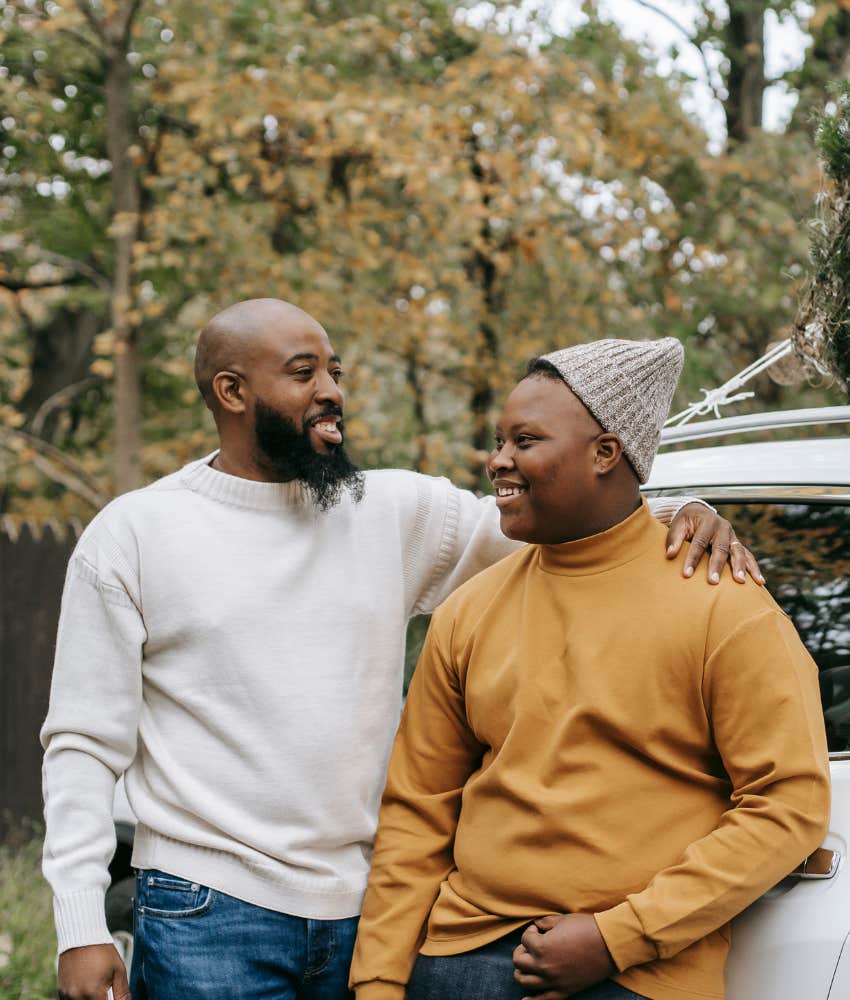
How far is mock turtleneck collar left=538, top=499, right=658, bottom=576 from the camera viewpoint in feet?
6.48

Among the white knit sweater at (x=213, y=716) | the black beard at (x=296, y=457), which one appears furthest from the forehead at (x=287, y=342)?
the white knit sweater at (x=213, y=716)

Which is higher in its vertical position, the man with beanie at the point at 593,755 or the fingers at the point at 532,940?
the man with beanie at the point at 593,755

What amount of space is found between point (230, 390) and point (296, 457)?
0.20 metres

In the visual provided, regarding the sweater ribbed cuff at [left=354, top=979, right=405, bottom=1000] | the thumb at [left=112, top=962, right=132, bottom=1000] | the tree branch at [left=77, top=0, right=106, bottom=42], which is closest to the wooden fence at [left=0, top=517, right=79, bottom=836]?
the tree branch at [left=77, top=0, right=106, bottom=42]

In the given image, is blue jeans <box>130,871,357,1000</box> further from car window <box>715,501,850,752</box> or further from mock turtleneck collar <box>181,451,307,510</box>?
car window <box>715,501,850,752</box>

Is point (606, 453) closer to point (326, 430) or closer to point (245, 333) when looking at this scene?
point (326, 430)

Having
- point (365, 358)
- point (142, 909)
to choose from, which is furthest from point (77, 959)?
point (365, 358)

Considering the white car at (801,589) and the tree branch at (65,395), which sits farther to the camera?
Result: the tree branch at (65,395)

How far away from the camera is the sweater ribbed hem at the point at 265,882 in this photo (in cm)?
216

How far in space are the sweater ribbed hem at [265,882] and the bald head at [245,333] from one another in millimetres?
871

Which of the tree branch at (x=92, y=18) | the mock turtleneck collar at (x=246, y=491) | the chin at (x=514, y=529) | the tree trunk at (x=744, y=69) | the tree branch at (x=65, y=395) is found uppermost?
the tree branch at (x=92, y=18)

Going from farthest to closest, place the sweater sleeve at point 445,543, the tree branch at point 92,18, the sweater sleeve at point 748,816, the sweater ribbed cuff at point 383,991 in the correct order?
the tree branch at point 92,18 → the sweater sleeve at point 445,543 → the sweater ribbed cuff at point 383,991 → the sweater sleeve at point 748,816

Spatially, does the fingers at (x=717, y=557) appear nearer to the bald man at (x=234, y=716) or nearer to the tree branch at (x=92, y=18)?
the bald man at (x=234, y=716)

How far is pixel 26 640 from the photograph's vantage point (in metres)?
7.38
